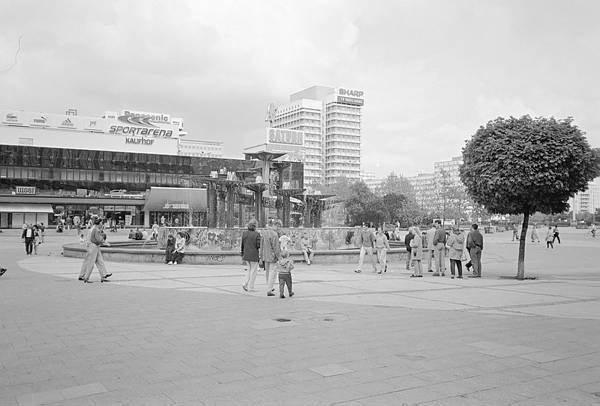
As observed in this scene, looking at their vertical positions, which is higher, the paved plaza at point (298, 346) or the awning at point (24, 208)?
the awning at point (24, 208)

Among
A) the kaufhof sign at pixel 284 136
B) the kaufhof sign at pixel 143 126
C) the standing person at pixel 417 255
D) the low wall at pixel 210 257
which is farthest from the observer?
the kaufhof sign at pixel 284 136

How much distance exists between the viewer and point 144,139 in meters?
92.4

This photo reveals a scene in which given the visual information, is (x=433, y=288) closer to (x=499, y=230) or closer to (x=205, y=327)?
(x=205, y=327)

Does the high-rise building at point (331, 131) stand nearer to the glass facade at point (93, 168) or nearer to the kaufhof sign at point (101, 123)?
the kaufhof sign at point (101, 123)

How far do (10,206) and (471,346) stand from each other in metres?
74.2

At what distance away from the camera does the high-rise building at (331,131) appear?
188 metres

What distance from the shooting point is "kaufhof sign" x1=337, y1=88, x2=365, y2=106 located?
187875 millimetres

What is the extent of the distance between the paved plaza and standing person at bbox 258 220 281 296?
0.53 meters

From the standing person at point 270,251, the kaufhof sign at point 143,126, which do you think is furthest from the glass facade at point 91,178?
the standing person at point 270,251

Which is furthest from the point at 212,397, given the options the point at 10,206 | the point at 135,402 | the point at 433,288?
the point at 10,206

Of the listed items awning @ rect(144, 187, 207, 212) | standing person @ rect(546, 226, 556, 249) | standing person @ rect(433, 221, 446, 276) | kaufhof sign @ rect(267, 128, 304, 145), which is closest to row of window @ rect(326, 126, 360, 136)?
kaufhof sign @ rect(267, 128, 304, 145)

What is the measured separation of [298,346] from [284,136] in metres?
109

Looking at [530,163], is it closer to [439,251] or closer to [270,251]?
[439,251]

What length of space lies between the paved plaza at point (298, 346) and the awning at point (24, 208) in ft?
203
